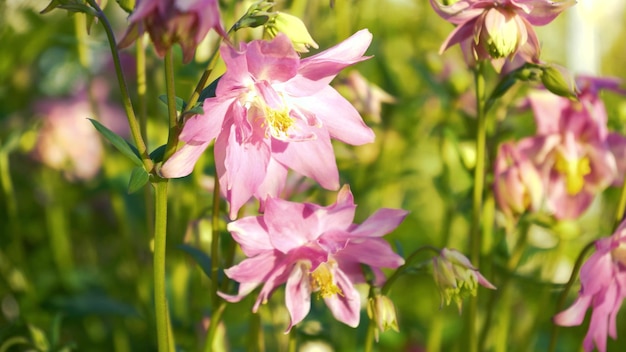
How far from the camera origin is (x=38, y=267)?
181 centimetres

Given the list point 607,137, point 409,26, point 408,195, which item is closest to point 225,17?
point 607,137

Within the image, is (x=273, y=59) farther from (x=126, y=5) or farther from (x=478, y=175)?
(x=478, y=175)

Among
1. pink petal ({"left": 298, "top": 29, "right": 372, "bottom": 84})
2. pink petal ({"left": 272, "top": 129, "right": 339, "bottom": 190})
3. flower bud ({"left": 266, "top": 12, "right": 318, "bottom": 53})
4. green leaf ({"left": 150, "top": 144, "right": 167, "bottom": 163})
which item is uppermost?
flower bud ({"left": 266, "top": 12, "right": 318, "bottom": 53})

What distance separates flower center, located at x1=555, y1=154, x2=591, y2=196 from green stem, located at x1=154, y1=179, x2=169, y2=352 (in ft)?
2.00

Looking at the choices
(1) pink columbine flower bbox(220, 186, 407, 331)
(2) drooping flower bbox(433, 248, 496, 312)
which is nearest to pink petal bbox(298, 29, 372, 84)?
(1) pink columbine flower bbox(220, 186, 407, 331)

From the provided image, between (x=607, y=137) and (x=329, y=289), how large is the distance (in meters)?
0.55

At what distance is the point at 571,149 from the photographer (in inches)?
43.9

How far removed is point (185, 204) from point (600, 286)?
2.52 ft

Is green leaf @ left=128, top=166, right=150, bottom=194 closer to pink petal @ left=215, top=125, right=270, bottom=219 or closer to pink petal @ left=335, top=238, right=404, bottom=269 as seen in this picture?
pink petal @ left=215, top=125, right=270, bottom=219

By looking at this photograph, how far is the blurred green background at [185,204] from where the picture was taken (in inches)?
47.5

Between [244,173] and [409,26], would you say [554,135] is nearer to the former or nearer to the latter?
[244,173]

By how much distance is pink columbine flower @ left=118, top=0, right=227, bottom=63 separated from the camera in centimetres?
61

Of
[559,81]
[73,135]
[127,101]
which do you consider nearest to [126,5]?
[127,101]

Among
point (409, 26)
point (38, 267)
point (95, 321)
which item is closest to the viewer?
point (95, 321)
